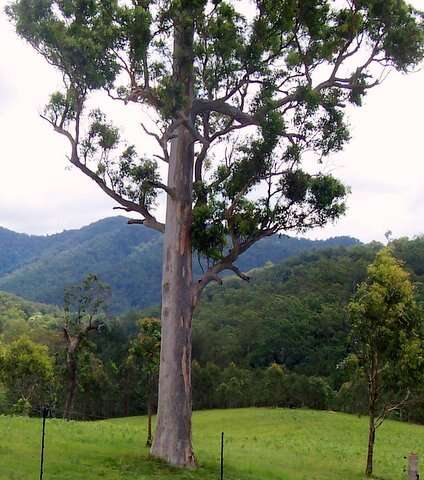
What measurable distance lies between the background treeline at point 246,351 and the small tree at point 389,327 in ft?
78.4

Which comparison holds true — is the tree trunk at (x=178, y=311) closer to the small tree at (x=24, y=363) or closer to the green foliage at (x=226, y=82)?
the green foliage at (x=226, y=82)

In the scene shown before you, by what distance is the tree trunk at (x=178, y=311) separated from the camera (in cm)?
1561

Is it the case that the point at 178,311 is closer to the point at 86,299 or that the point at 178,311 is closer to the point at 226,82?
the point at 226,82

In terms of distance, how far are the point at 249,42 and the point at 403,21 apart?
4416mm

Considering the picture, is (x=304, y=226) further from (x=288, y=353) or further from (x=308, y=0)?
(x=288, y=353)

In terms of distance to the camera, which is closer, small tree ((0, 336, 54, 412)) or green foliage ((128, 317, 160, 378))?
green foliage ((128, 317, 160, 378))

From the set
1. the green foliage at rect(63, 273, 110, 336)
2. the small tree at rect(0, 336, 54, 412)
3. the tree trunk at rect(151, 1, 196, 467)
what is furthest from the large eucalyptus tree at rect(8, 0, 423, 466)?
the small tree at rect(0, 336, 54, 412)

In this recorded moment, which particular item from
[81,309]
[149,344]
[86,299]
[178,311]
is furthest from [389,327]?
[81,309]

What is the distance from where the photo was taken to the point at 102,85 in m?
15.3

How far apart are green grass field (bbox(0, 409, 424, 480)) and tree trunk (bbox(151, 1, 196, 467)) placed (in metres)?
0.72

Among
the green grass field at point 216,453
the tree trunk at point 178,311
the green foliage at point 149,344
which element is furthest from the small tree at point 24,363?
the tree trunk at point 178,311

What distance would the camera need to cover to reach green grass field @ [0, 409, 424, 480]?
14625mm

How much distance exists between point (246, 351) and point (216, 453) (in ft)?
212

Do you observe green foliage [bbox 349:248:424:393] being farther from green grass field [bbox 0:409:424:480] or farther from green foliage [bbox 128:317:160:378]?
green foliage [bbox 128:317:160:378]
